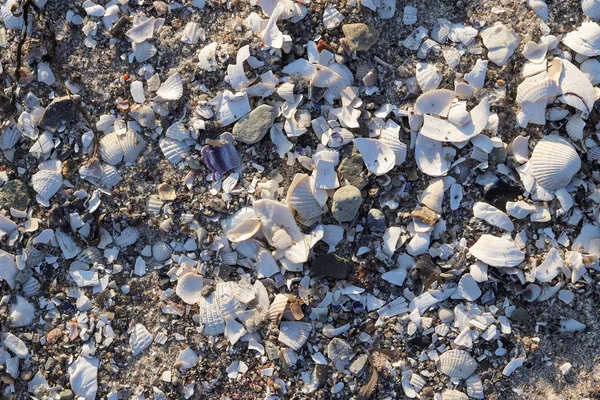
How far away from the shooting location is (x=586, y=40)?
6.92 ft

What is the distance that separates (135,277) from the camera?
217 centimetres

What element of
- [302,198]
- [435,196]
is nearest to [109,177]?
[302,198]

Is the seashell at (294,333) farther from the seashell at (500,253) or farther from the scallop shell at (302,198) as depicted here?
the seashell at (500,253)

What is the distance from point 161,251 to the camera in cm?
215

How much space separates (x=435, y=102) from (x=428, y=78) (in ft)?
0.32

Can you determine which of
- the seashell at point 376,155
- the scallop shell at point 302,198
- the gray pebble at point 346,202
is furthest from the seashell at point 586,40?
the scallop shell at point 302,198

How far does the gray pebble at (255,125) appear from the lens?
2117 millimetres

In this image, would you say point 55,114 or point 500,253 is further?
point 55,114

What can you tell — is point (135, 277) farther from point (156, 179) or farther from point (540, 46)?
point (540, 46)

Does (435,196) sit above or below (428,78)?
below

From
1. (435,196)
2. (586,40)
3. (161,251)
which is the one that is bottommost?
(161,251)

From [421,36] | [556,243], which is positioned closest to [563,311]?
[556,243]

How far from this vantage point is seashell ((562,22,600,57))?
211 centimetres

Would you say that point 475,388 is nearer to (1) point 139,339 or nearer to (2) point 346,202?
(2) point 346,202
